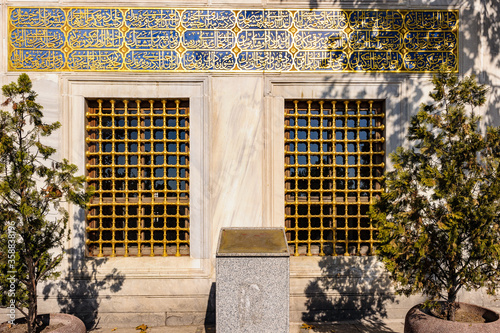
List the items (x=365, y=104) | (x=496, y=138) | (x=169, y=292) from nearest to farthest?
(x=496, y=138) < (x=169, y=292) < (x=365, y=104)

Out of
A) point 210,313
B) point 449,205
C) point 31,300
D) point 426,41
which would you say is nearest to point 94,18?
point 31,300

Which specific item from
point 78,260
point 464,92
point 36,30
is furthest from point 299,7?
point 78,260

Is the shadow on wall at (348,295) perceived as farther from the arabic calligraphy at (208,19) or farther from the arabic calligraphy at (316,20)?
the arabic calligraphy at (208,19)

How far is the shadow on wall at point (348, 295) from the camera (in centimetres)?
498

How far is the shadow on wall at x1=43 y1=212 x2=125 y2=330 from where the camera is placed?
4902mm

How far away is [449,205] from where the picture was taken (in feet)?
11.3

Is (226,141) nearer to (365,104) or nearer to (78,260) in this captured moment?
(365,104)

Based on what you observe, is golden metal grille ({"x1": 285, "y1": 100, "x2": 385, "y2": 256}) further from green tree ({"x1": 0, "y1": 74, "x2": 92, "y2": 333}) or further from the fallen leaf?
green tree ({"x1": 0, "y1": 74, "x2": 92, "y2": 333})

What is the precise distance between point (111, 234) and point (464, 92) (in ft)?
17.1

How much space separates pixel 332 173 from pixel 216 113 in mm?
2040

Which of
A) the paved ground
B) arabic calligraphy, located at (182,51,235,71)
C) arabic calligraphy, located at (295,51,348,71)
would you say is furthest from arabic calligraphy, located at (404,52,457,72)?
the paved ground

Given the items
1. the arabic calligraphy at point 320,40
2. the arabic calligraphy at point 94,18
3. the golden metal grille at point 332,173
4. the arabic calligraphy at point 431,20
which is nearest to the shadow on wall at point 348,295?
the golden metal grille at point 332,173

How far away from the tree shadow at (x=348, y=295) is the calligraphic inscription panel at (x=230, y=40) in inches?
123

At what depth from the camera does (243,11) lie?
5.09 m
